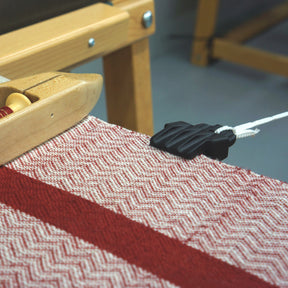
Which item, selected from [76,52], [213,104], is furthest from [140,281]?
[213,104]

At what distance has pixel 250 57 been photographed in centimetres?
208

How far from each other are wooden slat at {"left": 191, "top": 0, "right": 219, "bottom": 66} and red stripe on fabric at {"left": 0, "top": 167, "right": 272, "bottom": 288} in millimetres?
1752

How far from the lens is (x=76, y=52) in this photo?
0.78 metres

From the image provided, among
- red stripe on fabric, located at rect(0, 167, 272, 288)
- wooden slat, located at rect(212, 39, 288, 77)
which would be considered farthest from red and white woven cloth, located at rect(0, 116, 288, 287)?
wooden slat, located at rect(212, 39, 288, 77)

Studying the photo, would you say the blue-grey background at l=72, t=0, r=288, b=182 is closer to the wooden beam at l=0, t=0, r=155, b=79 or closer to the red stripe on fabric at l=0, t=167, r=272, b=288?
the wooden beam at l=0, t=0, r=155, b=79

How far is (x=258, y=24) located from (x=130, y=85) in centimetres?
155

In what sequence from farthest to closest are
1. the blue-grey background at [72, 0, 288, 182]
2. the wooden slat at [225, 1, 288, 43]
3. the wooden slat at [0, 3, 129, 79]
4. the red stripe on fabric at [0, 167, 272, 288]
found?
the wooden slat at [225, 1, 288, 43], the blue-grey background at [72, 0, 288, 182], the wooden slat at [0, 3, 129, 79], the red stripe on fabric at [0, 167, 272, 288]

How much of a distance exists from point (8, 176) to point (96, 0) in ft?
1.64

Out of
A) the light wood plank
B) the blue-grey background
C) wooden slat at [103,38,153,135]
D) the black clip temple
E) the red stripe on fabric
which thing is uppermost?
the light wood plank

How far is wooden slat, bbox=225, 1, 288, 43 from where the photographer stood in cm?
227

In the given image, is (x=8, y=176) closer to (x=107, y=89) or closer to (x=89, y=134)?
(x=89, y=134)

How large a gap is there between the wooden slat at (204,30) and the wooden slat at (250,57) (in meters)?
0.04

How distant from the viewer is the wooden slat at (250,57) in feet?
6.62

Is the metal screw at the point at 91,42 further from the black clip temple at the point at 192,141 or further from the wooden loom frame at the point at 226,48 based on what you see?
the wooden loom frame at the point at 226,48
